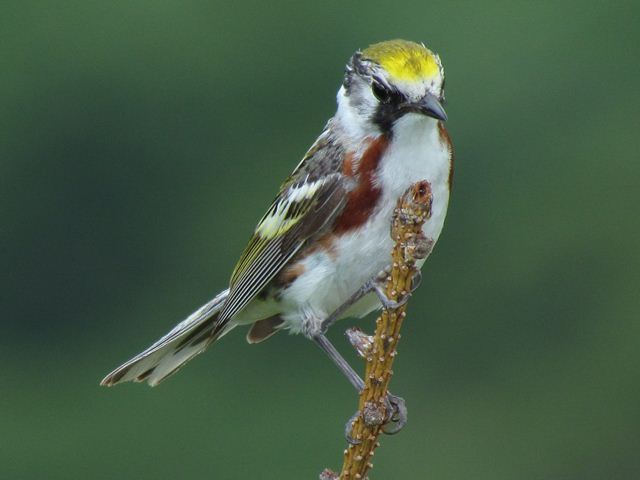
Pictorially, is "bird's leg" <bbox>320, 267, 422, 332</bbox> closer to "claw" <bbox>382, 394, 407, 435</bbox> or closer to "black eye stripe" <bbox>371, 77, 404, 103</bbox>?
"claw" <bbox>382, 394, 407, 435</bbox>

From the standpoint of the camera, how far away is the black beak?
6.27 meters

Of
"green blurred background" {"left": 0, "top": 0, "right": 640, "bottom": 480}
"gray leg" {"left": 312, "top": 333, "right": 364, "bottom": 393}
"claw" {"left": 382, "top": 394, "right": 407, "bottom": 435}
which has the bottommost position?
"claw" {"left": 382, "top": 394, "right": 407, "bottom": 435}

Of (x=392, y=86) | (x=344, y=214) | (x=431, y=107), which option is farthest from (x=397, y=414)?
(x=392, y=86)

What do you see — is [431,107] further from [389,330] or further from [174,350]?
[174,350]

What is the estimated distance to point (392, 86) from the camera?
6.49 meters

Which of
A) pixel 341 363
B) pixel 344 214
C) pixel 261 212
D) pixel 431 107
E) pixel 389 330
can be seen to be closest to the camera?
pixel 389 330

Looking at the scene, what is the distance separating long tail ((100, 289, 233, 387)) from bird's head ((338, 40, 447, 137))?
1.00 metres

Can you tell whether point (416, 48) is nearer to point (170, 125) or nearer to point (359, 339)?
point (359, 339)

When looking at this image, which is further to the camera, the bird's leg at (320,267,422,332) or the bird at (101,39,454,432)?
the bird at (101,39,454,432)

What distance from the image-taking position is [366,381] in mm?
5605

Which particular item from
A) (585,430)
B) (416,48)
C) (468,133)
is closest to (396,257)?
(416,48)

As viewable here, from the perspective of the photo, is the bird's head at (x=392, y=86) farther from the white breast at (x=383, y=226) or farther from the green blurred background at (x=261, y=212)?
the green blurred background at (x=261, y=212)

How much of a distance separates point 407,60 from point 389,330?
4.26 feet

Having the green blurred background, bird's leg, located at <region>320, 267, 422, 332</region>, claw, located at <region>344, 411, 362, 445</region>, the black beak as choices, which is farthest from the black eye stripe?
the green blurred background
